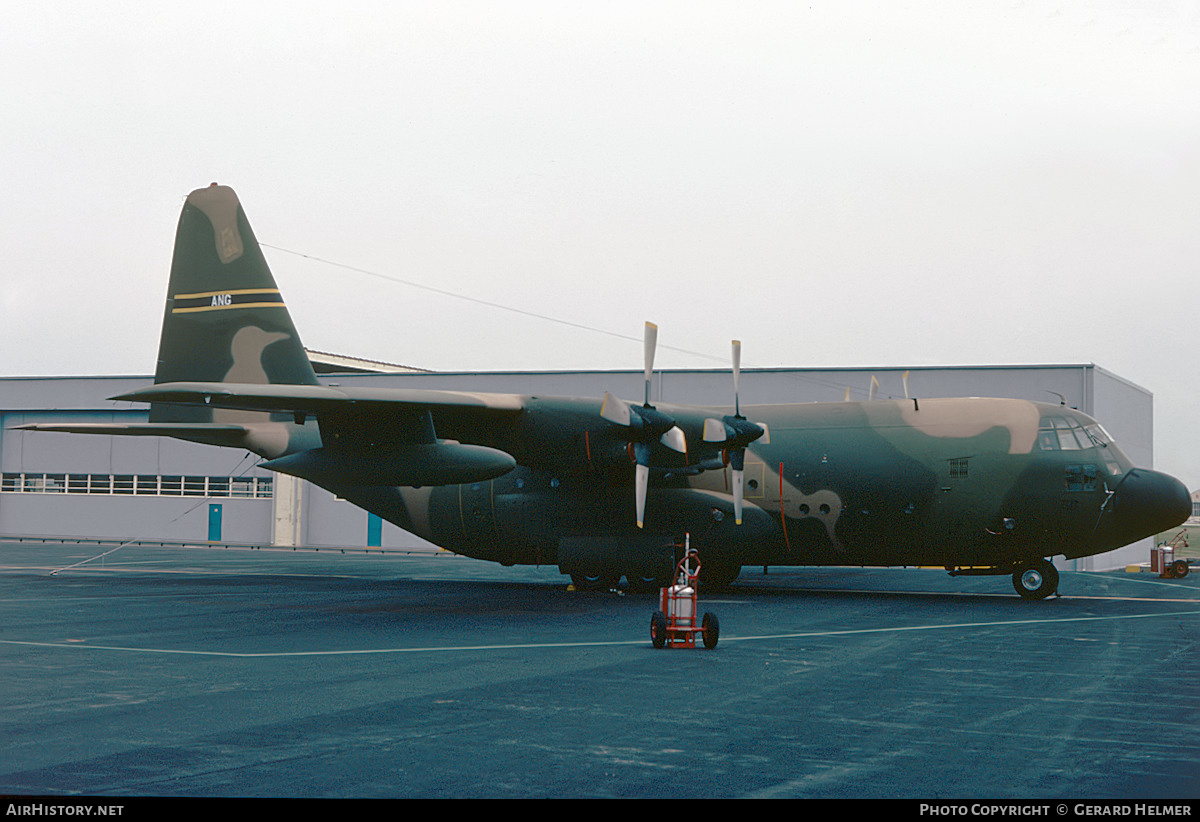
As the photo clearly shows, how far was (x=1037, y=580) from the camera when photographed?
86.0 feet

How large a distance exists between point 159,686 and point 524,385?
118 feet

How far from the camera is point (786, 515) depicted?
26.5 meters

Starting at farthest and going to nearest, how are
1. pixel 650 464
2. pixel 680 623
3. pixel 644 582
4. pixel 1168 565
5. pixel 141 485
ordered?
pixel 141 485 → pixel 1168 565 → pixel 644 582 → pixel 650 464 → pixel 680 623

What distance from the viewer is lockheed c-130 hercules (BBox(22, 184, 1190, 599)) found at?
76.7 ft

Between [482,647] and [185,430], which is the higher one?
[185,430]

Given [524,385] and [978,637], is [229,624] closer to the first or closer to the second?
[978,637]

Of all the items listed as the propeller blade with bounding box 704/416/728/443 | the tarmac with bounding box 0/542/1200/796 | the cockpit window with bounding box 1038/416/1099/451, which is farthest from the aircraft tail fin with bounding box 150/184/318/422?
the cockpit window with bounding box 1038/416/1099/451

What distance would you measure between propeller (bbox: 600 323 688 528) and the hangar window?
3474cm

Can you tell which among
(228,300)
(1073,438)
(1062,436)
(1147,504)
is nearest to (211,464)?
(228,300)

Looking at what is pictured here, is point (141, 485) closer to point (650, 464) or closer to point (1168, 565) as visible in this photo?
point (650, 464)

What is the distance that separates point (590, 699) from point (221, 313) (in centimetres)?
1969

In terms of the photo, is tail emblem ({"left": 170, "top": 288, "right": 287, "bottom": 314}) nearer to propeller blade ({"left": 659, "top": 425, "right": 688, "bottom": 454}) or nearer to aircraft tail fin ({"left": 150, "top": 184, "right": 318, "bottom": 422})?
aircraft tail fin ({"left": 150, "top": 184, "right": 318, "bottom": 422})
